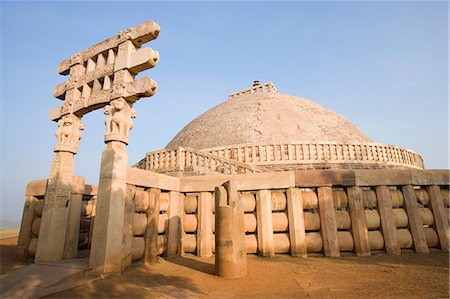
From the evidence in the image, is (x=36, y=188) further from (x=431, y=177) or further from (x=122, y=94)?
(x=431, y=177)

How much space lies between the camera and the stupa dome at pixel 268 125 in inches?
658

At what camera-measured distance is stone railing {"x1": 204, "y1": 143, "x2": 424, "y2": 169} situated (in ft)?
44.4

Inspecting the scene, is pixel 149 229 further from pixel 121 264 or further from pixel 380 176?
pixel 380 176

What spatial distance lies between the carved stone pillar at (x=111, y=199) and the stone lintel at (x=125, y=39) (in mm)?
1530

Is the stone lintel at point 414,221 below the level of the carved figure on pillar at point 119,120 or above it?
below

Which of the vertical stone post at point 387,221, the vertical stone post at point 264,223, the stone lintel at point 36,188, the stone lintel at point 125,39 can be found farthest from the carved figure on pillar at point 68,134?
the vertical stone post at point 387,221

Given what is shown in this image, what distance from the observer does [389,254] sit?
5.07 metres

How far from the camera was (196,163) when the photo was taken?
10484 mm

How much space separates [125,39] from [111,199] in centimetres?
348

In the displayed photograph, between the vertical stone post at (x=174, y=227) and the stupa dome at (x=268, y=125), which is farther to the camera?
the stupa dome at (x=268, y=125)

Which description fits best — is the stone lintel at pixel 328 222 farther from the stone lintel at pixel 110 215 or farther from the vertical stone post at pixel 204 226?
the stone lintel at pixel 110 215

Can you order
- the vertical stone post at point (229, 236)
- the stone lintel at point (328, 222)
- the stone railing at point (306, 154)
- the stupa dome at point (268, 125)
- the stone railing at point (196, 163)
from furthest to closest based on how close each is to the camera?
the stupa dome at point (268, 125) → the stone railing at point (306, 154) → the stone railing at point (196, 163) → the stone lintel at point (328, 222) → the vertical stone post at point (229, 236)

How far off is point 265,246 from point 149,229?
2.45 m

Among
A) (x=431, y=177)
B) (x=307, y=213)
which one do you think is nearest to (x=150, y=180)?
(x=307, y=213)
